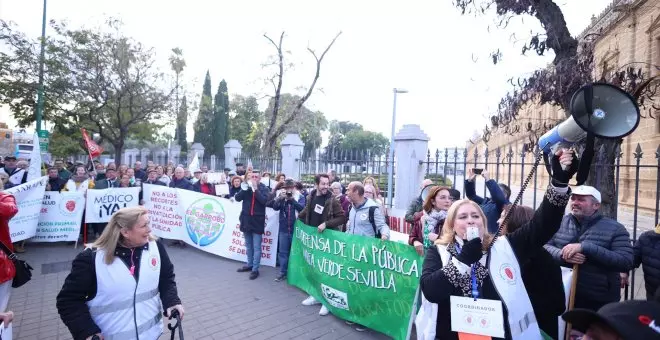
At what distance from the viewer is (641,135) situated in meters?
14.7

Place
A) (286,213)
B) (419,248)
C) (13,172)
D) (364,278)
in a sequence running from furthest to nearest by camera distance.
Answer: (13,172)
(286,213)
(364,278)
(419,248)

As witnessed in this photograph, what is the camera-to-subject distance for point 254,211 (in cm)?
623

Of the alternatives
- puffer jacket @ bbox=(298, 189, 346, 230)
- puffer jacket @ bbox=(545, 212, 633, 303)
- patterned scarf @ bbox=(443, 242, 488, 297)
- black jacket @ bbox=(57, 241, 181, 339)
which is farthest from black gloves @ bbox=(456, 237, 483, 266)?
puffer jacket @ bbox=(298, 189, 346, 230)

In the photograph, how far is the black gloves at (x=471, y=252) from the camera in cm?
188

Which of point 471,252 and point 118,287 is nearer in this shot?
point 471,252

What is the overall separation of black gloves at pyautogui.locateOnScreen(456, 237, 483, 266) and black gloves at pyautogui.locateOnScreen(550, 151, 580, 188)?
1.85 feet

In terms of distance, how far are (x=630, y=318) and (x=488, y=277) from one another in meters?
1.02

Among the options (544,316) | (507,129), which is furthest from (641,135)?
(544,316)

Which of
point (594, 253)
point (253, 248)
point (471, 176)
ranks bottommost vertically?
point (253, 248)

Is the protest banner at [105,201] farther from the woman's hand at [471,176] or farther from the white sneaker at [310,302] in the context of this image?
the woman's hand at [471,176]

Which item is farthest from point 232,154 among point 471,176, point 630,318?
point 630,318

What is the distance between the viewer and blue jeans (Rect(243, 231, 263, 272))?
6245 millimetres

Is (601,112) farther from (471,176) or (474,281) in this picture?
(471,176)

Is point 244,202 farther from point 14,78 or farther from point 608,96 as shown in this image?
point 14,78
